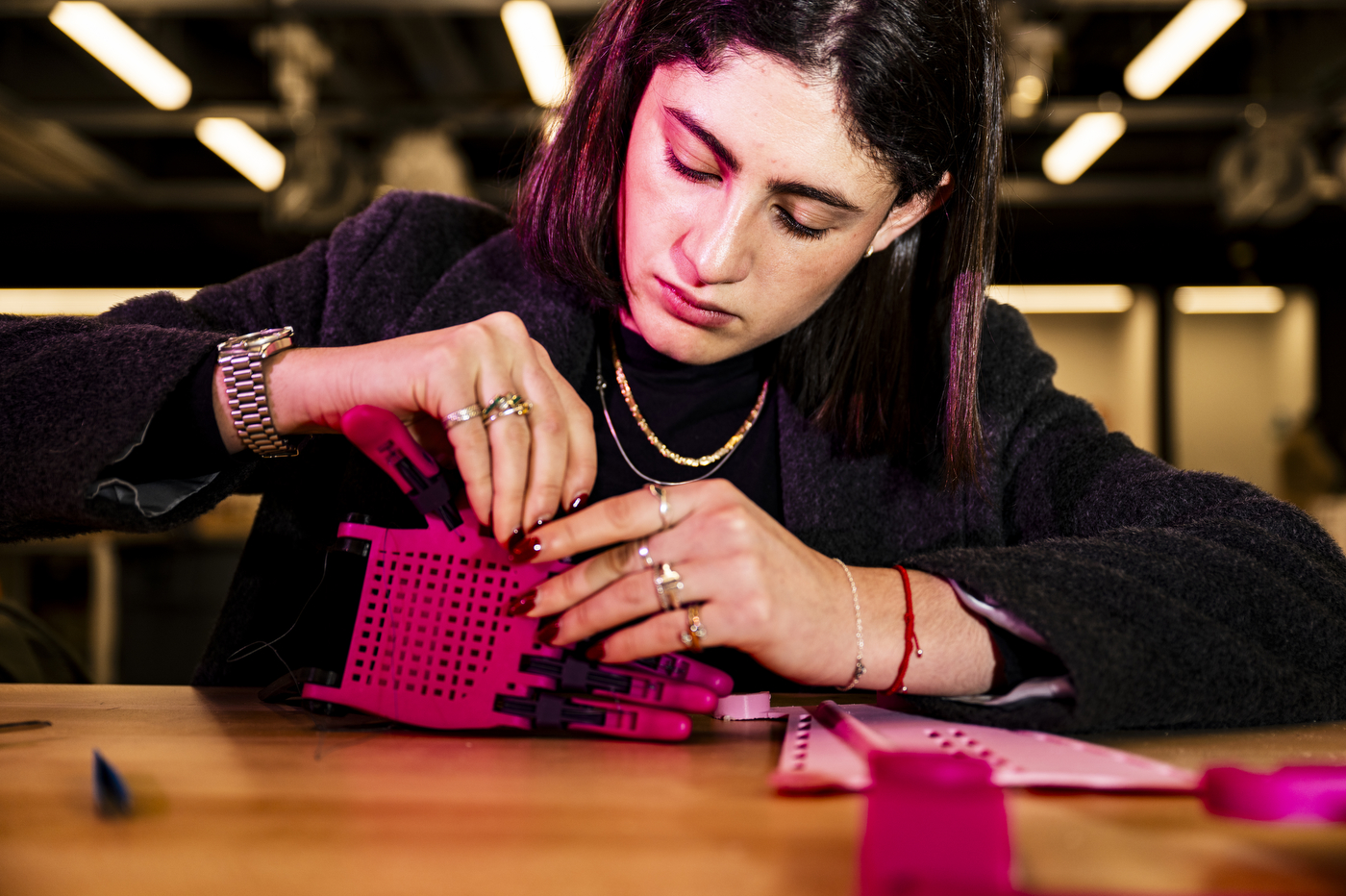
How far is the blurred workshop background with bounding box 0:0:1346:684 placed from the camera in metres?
3.92

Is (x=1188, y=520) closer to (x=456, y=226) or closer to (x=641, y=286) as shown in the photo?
(x=641, y=286)

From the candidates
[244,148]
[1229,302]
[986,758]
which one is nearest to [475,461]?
[986,758]

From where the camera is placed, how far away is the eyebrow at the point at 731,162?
0.87 metres

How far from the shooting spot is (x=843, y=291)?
3.86 feet

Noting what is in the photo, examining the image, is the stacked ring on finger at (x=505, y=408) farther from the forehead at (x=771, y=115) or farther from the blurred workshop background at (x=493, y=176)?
the blurred workshop background at (x=493, y=176)

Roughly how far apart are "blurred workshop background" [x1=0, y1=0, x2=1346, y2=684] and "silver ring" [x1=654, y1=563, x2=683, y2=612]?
84cm

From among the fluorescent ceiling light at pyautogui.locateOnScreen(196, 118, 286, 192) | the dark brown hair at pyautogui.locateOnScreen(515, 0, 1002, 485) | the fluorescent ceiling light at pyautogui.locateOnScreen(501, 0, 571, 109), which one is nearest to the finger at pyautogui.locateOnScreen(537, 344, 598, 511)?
the dark brown hair at pyautogui.locateOnScreen(515, 0, 1002, 485)

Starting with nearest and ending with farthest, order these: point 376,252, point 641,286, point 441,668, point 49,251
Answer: point 441,668, point 641,286, point 376,252, point 49,251

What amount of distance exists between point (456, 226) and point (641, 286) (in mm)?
330

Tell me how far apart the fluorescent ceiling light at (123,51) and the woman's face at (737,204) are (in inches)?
145

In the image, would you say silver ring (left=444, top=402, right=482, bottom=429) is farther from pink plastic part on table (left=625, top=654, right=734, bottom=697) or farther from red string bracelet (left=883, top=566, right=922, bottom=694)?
red string bracelet (left=883, top=566, right=922, bottom=694)

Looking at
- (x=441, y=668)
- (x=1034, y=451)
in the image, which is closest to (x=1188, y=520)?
(x=1034, y=451)

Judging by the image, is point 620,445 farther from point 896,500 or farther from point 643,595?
point 643,595

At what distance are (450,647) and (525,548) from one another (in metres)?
0.09
